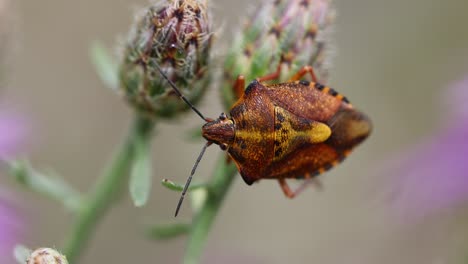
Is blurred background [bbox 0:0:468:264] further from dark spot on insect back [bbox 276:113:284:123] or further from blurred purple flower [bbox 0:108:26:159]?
dark spot on insect back [bbox 276:113:284:123]

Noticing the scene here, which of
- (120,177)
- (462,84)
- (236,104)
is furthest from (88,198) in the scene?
(462,84)

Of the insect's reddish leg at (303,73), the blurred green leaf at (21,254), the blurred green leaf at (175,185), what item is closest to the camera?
the blurred green leaf at (21,254)

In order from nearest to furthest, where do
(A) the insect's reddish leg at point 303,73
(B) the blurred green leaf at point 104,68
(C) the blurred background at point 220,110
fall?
(A) the insect's reddish leg at point 303,73 < (B) the blurred green leaf at point 104,68 < (C) the blurred background at point 220,110

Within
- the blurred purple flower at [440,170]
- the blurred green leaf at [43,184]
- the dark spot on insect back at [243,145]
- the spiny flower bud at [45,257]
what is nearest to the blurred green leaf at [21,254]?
the spiny flower bud at [45,257]

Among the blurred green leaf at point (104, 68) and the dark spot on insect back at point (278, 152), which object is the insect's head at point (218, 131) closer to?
the dark spot on insect back at point (278, 152)

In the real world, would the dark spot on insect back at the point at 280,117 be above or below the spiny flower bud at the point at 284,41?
below

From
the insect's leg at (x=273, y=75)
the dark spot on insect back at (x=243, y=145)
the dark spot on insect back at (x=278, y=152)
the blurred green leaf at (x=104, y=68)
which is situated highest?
the insect's leg at (x=273, y=75)

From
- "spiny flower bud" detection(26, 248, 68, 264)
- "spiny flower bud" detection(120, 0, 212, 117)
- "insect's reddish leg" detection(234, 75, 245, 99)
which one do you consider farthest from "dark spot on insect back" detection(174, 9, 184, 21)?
"spiny flower bud" detection(26, 248, 68, 264)
